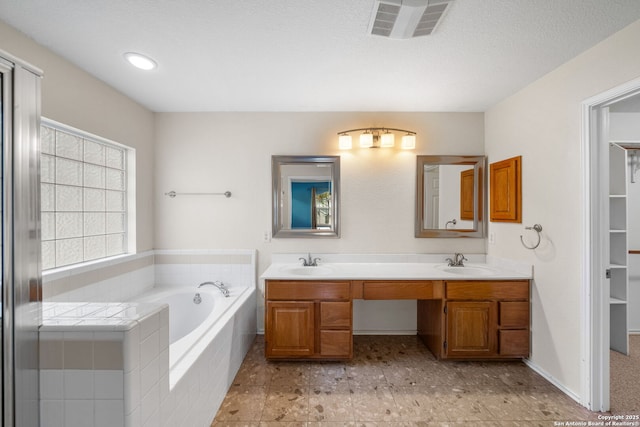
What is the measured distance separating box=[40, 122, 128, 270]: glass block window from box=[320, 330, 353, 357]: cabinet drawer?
6.48 ft

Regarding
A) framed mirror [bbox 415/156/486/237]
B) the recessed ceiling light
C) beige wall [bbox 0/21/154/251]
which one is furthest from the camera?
framed mirror [bbox 415/156/486/237]

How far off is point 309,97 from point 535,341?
2758 mm

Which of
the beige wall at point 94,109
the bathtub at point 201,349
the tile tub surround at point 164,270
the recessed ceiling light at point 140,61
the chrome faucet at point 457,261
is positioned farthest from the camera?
the chrome faucet at point 457,261

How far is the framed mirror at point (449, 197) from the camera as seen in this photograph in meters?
2.92

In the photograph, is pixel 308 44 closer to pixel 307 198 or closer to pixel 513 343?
pixel 307 198

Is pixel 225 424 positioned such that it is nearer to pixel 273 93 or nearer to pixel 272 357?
pixel 272 357

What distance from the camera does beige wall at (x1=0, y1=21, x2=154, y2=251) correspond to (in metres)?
1.73

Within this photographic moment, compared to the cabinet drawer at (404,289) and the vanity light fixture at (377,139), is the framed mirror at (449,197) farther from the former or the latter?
the cabinet drawer at (404,289)

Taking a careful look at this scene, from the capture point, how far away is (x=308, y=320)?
236 cm

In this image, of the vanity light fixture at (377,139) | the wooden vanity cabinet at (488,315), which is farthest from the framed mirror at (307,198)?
the wooden vanity cabinet at (488,315)

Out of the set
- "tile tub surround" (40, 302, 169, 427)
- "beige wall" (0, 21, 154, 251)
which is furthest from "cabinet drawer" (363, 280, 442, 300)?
"beige wall" (0, 21, 154, 251)

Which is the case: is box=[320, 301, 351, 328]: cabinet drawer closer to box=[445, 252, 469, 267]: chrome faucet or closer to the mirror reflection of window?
the mirror reflection of window

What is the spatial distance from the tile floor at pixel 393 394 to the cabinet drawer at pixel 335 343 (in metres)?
0.11

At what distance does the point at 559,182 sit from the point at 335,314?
1.92m
